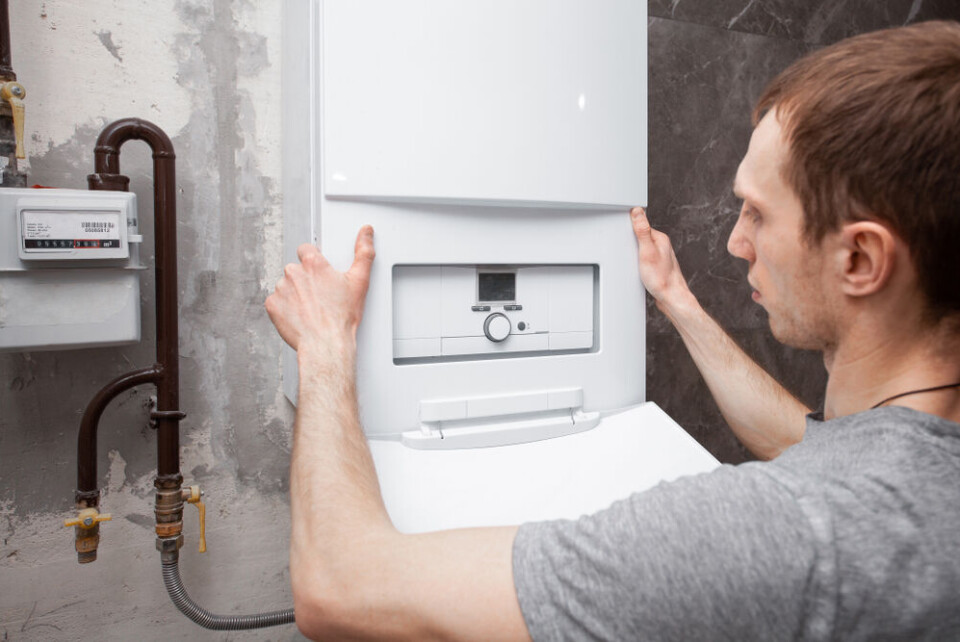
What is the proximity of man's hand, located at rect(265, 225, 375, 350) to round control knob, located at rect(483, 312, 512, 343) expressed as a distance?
19cm

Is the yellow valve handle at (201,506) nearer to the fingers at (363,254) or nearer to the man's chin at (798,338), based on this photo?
the fingers at (363,254)

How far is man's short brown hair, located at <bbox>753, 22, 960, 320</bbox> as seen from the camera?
54 cm

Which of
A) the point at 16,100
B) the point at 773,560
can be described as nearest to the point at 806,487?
the point at 773,560

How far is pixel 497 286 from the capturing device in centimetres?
90

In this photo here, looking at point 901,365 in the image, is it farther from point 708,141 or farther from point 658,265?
point 708,141

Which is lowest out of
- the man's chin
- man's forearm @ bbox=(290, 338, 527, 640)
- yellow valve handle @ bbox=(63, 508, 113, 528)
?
yellow valve handle @ bbox=(63, 508, 113, 528)

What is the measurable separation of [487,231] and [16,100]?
0.61m

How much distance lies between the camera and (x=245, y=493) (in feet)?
3.55

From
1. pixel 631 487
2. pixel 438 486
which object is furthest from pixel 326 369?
pixel 631 487

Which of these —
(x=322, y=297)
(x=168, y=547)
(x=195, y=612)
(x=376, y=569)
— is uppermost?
(x=322, y=297)

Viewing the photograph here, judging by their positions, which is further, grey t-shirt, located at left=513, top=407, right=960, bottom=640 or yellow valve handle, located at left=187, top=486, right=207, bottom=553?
yellow valve handle, located at left=187, top=486, right=207, bottom=553

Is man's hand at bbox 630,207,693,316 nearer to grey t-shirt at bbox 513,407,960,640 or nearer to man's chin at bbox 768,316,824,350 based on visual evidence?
man's chin at bbox 768,316,824,350

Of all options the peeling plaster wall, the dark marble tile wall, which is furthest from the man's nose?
the peeling plaster wall

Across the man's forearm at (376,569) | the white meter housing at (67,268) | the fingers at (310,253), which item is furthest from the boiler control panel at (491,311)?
the white meter housing at (67,268)
